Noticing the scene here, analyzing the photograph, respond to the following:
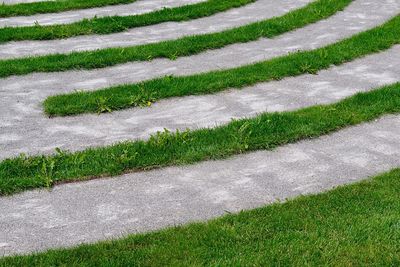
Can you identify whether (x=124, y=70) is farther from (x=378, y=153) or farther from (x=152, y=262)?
(x=152, y=262)

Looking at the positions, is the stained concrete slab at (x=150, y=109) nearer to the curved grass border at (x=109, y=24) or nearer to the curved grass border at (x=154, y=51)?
the curved grass border at (x=154, y=51)

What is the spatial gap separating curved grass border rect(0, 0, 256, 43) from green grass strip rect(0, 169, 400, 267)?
7313 millimetres

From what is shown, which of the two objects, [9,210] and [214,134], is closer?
[9,210]

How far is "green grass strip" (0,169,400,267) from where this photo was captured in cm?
539

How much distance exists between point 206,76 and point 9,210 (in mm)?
4506

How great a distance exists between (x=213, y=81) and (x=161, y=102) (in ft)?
3.30

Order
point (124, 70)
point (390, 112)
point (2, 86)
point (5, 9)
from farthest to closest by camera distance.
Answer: point (5, 9) → point (124, 70) → point (2, 86) → point (390, 112)

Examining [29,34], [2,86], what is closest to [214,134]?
[2,86]

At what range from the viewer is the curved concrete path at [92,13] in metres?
13.2

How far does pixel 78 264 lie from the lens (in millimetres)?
5355

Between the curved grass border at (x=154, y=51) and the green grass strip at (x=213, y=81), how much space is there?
1.28 metres

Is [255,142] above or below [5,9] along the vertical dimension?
below

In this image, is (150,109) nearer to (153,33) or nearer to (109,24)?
(153,33)

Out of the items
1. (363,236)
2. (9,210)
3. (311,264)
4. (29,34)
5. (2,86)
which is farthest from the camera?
(29,34)
